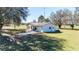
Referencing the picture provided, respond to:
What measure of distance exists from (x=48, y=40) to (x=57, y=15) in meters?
0.20

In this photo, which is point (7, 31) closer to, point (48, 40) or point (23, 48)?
point (23, 48)

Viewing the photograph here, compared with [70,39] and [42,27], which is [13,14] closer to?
[42,27]

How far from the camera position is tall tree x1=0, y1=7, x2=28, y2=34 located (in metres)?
1.64

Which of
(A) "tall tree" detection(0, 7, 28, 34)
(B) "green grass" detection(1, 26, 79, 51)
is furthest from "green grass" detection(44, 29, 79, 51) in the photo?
(A) "tall tree" detection(0, 7, 28, 34)

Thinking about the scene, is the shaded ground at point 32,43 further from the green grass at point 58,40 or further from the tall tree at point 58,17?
the tall tree at point 58,17

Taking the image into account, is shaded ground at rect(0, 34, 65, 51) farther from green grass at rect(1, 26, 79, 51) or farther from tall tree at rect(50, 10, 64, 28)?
tall tree at rect(50, 10, 64, 28)

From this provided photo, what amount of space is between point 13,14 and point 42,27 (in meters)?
0.24

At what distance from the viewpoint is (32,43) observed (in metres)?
1.63

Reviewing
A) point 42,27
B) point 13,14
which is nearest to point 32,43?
point 42,27

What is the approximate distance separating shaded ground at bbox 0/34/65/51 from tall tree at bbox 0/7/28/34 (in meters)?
0.13

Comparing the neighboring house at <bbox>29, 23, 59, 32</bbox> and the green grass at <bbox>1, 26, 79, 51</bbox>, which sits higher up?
the neighboring house at <bbox>29, 23, 59, 32</bbox>

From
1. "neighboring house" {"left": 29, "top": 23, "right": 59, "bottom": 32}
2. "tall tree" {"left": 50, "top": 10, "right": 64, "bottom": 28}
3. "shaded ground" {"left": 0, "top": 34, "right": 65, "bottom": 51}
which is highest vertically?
"tall tree" {"left": 50, "top": 10, "right": 64, "bottom": 28}

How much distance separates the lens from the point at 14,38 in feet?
5.37

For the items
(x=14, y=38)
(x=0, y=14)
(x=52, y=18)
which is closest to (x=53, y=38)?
(x=52, y=18)
